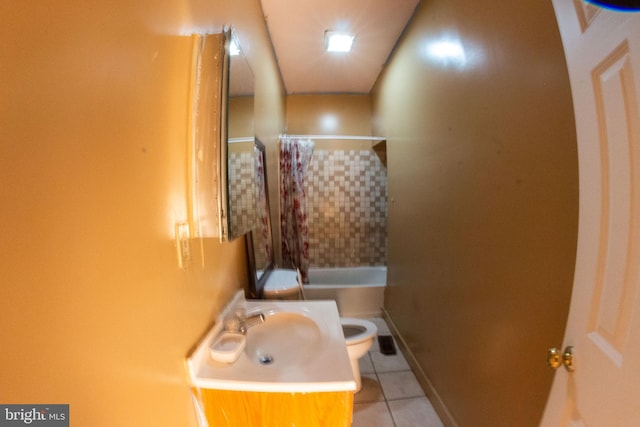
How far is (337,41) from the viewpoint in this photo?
2148mm

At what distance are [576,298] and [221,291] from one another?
1195 mm

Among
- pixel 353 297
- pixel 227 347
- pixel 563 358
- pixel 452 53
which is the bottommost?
pixel 353 297

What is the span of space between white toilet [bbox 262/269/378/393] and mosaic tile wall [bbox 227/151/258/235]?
0.57 m

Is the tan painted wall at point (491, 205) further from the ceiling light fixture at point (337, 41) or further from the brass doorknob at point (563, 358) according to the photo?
the ceiling light fixture at point (337, 41)

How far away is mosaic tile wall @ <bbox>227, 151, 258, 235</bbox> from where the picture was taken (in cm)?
110

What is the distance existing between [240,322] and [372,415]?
1.12 meters

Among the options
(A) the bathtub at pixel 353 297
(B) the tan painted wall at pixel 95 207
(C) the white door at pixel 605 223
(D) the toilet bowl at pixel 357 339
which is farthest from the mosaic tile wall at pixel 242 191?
(A) the bathtub at pixel 353 297

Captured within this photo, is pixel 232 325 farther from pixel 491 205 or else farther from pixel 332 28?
pixel 332 28

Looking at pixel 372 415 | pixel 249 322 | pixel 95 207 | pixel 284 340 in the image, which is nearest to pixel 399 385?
pixel 372 415

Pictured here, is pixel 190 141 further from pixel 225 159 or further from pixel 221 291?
pixel 221 291

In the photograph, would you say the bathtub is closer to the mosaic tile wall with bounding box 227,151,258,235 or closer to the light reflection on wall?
the mosaic tile wall with bounding box 227,151,258,235

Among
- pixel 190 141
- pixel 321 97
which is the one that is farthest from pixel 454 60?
pixel 321 97

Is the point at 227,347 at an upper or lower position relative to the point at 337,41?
lower

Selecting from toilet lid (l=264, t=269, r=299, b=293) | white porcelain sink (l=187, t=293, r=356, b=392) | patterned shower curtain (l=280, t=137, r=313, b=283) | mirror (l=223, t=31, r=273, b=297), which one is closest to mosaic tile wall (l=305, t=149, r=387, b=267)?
patterned shower curtain (l=280, t=137, r=313, b=283)
